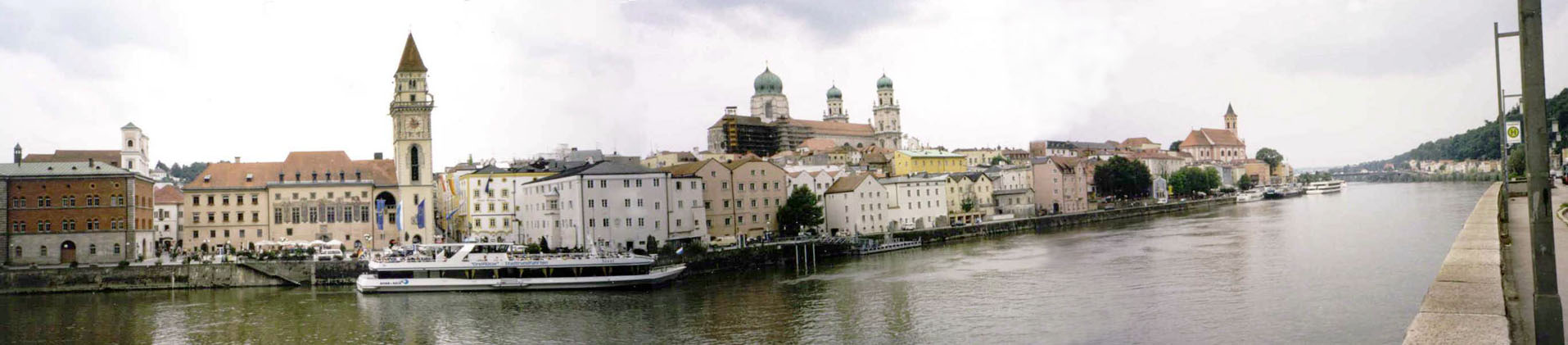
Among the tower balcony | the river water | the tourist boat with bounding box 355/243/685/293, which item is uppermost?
the tower balcony

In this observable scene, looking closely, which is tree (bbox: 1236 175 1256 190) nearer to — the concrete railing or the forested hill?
the forested hill

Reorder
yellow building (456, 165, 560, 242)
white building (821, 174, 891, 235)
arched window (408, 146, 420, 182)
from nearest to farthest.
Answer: arched window (408, 146, 420, 182)
yellow building (456, 165, 560, 242)
white building (821, 174, 891, 235)

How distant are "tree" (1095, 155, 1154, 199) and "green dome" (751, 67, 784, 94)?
5063 cm

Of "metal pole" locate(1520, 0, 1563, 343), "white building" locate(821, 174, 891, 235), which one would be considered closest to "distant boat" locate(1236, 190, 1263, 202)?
"white building" locate(821, 174, 891, 235)

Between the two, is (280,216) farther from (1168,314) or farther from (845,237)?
(1168,314)

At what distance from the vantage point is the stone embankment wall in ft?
124

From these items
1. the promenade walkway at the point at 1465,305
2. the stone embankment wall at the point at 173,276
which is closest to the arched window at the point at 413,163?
the stone embankment wall at the point at 173,276

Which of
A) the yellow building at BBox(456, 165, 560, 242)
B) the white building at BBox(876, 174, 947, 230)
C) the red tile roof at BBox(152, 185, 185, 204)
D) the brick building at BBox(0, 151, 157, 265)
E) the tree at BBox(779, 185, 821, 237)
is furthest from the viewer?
the white building at BBox(876, 174, 947, 230)

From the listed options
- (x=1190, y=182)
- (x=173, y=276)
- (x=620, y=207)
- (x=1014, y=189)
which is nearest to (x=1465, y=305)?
(x=620, y=207)

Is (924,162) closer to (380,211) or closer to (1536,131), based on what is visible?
(380,211)

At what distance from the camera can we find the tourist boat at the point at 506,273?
36.3 m

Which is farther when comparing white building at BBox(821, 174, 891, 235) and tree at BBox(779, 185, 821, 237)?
white building at BBox(821, 174, 891, 235)

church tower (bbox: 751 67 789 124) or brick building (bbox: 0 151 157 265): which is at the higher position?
church tower (bbox: 751 67 789 124)

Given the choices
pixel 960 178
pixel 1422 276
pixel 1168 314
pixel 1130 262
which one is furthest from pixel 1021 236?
pixel 1168 314
